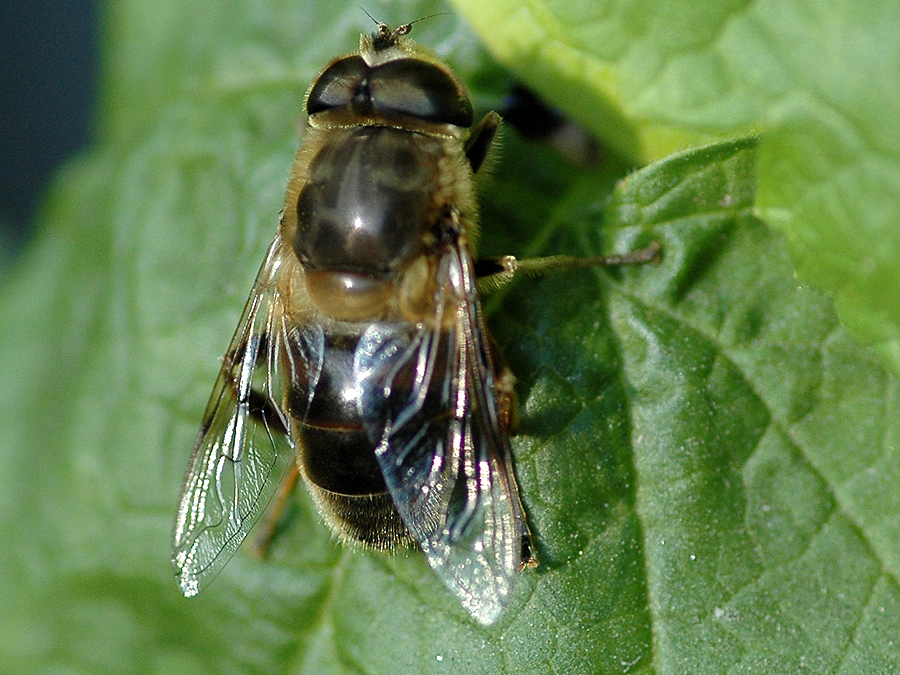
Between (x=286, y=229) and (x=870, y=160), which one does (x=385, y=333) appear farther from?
(x=870, y=160)

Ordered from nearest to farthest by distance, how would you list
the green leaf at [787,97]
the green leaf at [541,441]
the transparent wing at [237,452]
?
the green leaf at [787,97] < the green leaf at [541,441] < the transparent wing at [237,452]

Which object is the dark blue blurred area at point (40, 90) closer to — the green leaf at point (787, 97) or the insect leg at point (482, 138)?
the insect leg at point (482, 138)

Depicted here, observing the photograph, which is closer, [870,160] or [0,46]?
[870,160]

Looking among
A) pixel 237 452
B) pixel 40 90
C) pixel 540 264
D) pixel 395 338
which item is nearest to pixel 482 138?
pixel 540 264

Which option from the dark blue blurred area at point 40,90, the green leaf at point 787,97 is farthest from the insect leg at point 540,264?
the dark blue blurred area at point 40,90

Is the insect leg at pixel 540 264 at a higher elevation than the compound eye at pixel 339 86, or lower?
lower

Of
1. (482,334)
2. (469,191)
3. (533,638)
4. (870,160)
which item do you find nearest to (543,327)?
(482,334)
